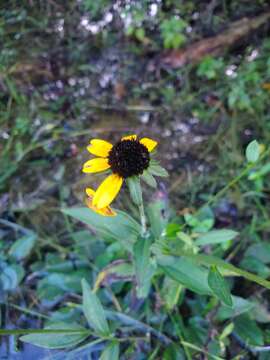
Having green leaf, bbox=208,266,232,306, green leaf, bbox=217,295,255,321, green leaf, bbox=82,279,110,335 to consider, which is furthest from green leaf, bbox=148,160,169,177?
green leaf, bbox=217,295,255,321

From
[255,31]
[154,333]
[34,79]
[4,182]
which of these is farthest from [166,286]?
[255,31]

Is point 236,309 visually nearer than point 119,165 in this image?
No

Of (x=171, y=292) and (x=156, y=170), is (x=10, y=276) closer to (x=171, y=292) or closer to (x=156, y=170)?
(x=171, y=292)

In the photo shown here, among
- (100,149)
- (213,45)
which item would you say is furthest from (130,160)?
(213,45)

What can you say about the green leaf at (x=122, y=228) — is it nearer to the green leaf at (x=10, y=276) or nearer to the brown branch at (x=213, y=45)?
the green leaf at (x=10, y=276)

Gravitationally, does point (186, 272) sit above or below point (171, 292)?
above

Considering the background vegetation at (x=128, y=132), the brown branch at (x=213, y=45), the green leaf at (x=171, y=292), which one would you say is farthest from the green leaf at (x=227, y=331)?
the brown branch at (x=213, y=45)

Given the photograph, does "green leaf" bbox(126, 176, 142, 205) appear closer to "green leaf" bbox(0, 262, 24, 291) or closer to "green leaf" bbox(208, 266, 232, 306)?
"green leaf" bbox(208, 266, 232, 306)
